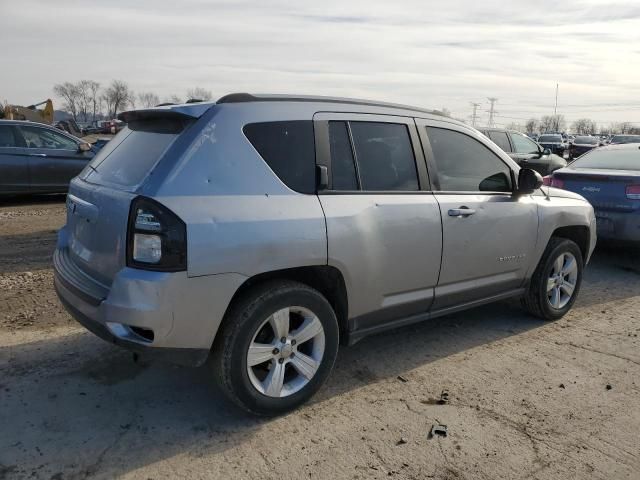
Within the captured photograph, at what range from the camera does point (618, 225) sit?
683 centimetres

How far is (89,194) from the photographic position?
3307 millimetres

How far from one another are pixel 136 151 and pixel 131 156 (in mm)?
42

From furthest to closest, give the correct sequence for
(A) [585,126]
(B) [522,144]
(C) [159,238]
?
1. (A) [585,126]
2. (B) [522,144]
3. (C) [159,238]

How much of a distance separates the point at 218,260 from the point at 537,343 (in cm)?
297

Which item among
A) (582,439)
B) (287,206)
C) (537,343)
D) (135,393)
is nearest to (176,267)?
(287,206)

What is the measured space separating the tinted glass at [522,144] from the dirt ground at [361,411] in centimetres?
766

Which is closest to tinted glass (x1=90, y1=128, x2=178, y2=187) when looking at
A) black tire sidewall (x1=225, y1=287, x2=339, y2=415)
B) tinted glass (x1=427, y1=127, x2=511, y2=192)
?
black tire sidewall (x1=225, y1=287, x2=339, y2=415)

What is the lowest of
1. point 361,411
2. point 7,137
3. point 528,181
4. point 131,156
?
point 361,411

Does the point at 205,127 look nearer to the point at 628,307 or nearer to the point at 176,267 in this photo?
the point at 176,267

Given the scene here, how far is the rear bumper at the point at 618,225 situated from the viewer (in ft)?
22.1

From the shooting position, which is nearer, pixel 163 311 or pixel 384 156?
pixel 163 311

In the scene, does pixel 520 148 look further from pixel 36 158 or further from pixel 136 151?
pixel 136 151

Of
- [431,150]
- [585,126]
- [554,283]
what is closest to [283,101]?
[431,150]

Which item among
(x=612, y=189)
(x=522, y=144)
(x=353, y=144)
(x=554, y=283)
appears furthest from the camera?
(x=522, y=144)
